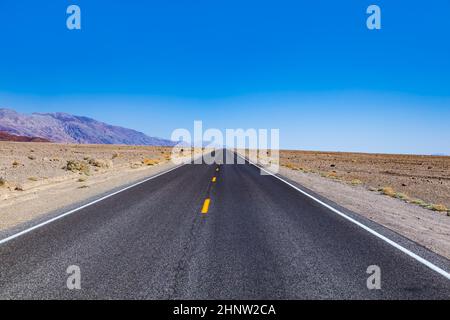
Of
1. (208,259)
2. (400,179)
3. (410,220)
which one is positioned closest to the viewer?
(208,259)

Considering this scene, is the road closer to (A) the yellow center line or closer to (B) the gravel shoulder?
(A) the yellow center line

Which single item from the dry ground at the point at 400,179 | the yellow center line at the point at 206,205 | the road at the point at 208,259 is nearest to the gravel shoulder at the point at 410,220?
the road at the point at 208,259

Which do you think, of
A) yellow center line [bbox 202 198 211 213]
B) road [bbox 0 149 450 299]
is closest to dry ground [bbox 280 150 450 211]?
road [bbox 0 149 450 299]

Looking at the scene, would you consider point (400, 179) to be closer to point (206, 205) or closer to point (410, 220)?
point (410, 220)

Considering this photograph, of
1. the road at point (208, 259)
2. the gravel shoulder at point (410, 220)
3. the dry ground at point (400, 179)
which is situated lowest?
the dry ground at point (400, 179)

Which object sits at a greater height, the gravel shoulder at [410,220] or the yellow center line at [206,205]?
the yellow center line at [206,205]

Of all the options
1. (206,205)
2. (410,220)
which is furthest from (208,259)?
(410,220)

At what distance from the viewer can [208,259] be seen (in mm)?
5789

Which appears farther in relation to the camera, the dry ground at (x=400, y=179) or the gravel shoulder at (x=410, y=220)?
the dry ground at (x=400, y=179)

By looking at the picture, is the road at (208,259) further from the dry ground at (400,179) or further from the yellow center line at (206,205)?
the dry ground at (400,179)

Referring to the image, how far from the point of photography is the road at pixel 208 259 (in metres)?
4.56

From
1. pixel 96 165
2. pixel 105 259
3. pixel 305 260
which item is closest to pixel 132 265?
pixel 105 259
